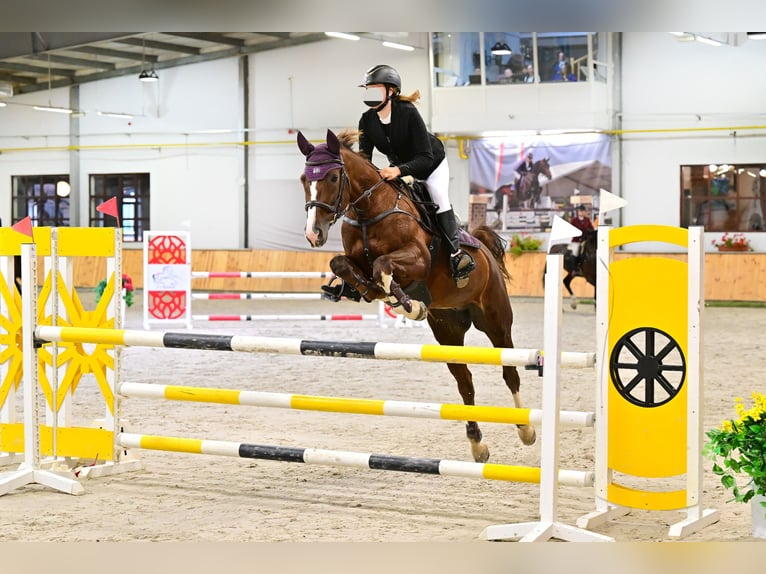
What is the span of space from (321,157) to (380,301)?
527 centimetres

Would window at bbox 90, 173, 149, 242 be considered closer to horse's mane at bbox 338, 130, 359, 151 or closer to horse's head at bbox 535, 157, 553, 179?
horse's head at bbox 535, 157, 553, 179

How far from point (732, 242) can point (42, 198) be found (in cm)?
1244

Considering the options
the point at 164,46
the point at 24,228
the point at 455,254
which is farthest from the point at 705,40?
the point at 24,228

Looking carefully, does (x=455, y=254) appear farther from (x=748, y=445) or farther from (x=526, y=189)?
(x=526, y=189)

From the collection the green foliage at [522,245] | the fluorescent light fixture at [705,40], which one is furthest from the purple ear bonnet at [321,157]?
the fluorescent light fixture at [705,40]

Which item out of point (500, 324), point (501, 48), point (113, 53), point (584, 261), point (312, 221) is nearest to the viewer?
point (312, 221)

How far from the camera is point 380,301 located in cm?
870

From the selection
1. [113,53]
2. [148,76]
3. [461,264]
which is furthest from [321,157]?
[113,53]

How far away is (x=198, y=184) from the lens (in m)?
17.0

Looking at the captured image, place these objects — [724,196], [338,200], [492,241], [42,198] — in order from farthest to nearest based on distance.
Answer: [42,198], [724,196], [492,241], [338,200]

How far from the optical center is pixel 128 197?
57.8 feet

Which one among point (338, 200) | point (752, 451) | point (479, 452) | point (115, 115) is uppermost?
point (115, 115)

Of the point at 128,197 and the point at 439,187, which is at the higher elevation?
the point at 128,197

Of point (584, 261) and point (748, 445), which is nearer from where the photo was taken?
point (748, 445)
